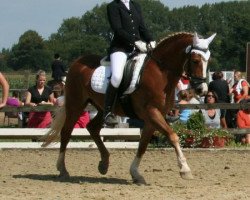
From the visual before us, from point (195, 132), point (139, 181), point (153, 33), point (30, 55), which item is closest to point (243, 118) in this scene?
point (195, 132)

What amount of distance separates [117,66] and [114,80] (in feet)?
0.66

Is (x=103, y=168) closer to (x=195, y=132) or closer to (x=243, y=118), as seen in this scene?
(x=195, y=132)

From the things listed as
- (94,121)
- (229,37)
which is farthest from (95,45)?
(94,121)

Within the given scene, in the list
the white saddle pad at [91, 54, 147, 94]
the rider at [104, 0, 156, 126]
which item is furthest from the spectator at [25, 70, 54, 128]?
the rider at [104, 0, 156, 126]

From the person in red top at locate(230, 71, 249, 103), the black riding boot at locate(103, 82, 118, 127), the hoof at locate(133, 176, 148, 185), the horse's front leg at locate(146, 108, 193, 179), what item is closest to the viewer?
the horse's front leg at locate(146, 108, 193, 179)

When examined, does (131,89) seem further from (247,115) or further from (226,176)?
(247,115)

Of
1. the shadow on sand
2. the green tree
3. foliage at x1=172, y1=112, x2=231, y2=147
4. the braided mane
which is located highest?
the green tree

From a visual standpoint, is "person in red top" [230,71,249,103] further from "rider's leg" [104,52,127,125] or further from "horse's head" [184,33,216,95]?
"horse's head" [184,33,216,95]

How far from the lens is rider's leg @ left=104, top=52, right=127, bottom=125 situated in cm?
1009

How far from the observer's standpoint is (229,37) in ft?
251

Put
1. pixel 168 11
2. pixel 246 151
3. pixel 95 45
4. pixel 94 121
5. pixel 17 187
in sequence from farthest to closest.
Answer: pixel 168 11
pixel 95 45
pixel 246 151
pixel 94 121
pixel 17 187

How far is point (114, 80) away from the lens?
1012 cm

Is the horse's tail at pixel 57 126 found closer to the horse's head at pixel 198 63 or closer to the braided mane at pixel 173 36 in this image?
the braided mane at pixel 173 36

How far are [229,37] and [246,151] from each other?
63457 mm
